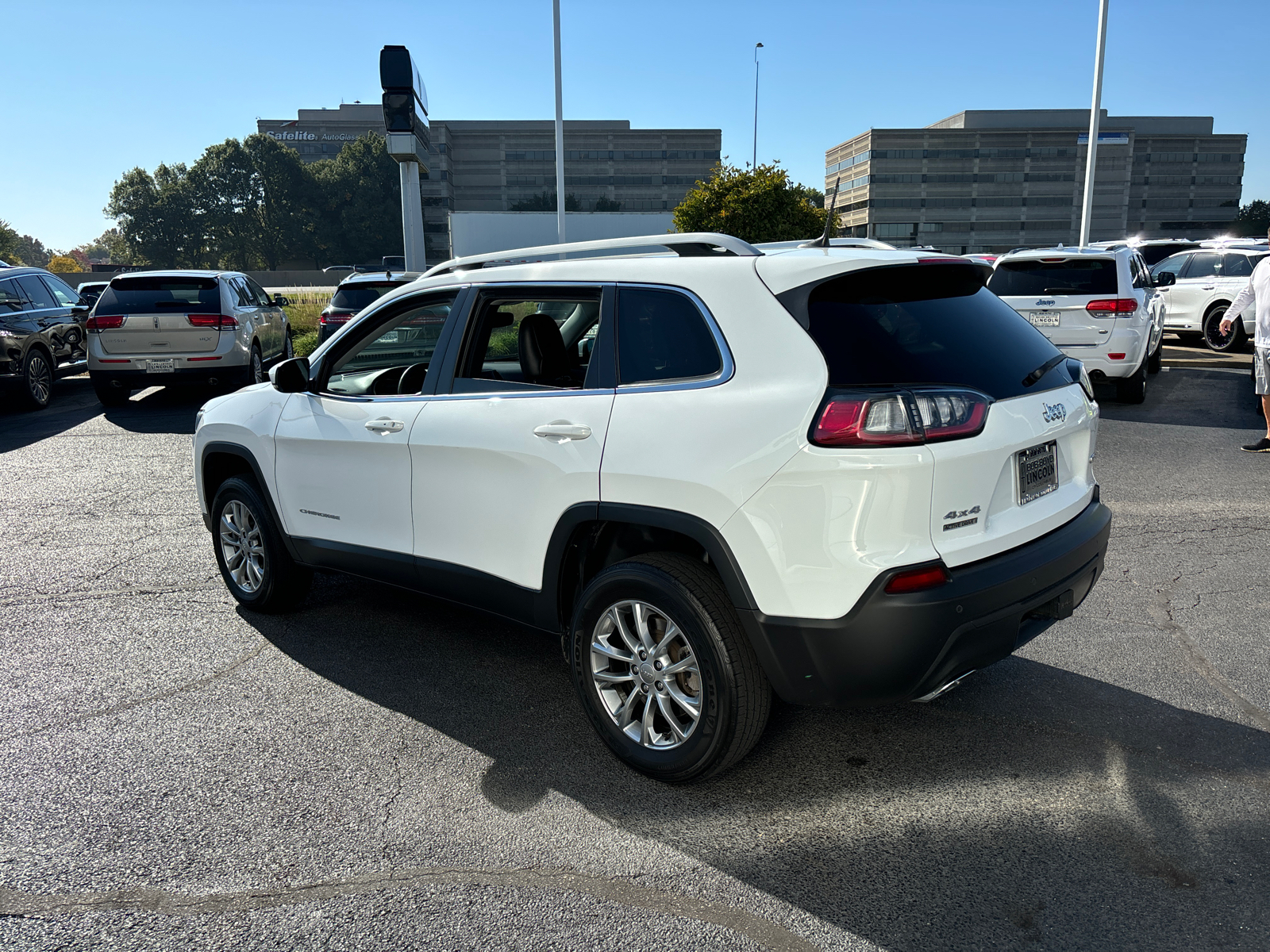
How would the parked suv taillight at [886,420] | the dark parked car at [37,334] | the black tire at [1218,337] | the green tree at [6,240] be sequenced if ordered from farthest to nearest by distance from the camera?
the green tree at [6,240] < the black tire at [1218,337] < the dark parked car at [37,334] < the parked suv taillight at [886,420]

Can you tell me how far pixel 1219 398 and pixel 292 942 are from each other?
40.7 ft

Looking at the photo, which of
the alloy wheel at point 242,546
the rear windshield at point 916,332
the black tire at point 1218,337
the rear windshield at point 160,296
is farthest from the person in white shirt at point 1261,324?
the rear windshield at point 160,296

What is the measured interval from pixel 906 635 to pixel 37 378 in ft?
42.9

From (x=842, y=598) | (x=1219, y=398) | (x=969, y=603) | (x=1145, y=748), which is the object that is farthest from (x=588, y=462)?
(x=1219, y=398)

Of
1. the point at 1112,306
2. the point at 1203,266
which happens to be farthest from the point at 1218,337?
the point at 1112,306

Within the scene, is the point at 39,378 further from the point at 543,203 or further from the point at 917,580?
the point at 543,203

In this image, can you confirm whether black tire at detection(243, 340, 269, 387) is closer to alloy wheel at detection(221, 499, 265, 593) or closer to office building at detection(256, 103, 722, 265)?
alloy wheel at detection(221, 499, 265, 593)

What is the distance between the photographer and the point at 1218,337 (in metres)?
15.5

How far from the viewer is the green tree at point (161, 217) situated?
363 ft

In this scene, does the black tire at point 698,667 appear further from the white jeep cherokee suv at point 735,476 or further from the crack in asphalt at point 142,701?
the crack in asphalt at point 142,701

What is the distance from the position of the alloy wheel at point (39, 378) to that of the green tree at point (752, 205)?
20.1 meters

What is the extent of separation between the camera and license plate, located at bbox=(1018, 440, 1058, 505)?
113 inches

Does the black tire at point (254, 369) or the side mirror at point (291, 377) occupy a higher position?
the side mirror at point (291, 377)

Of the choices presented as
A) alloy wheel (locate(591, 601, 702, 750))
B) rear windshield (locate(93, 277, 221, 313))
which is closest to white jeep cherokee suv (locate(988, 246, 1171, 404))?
alloy wheel (locate(591, 601, 702, 750))
